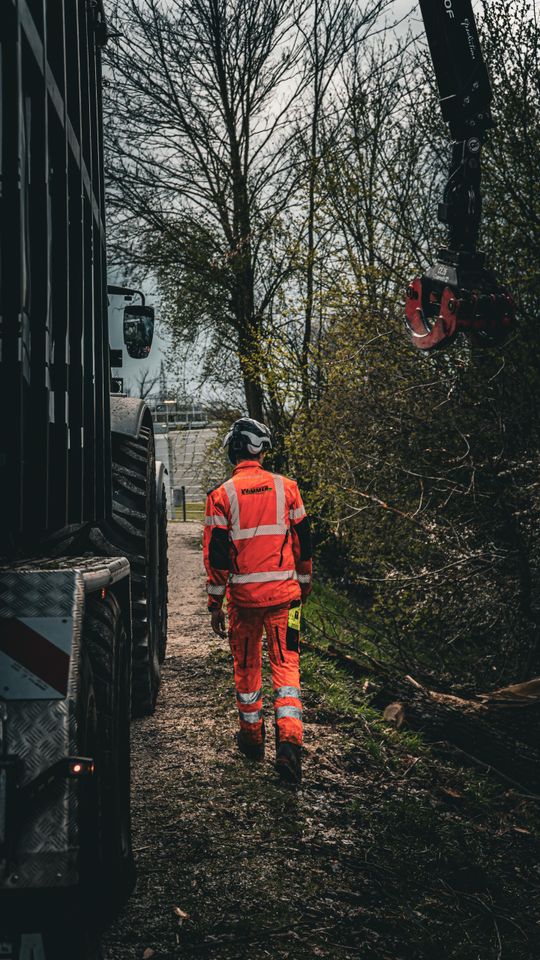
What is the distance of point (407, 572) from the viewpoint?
958 cm

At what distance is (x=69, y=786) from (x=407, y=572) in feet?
25.6

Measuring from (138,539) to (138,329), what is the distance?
2258 millimetres

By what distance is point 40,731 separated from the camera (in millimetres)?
2002

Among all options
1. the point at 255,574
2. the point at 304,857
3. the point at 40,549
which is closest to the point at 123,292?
the point at 255,574

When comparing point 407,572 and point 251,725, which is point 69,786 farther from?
point 407,572

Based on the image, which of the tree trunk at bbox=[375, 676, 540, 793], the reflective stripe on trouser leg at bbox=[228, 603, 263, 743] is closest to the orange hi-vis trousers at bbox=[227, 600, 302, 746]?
the reflective stripe on trouser leg at bbox=[228, 603, 263, 743]

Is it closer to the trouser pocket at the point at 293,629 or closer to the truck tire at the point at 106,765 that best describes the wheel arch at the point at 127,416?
the trouser pocket at the point at 293,629

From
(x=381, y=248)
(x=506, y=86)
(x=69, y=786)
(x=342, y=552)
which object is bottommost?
(x=342, y=552)

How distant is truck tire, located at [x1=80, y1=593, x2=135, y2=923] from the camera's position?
7.48 feet

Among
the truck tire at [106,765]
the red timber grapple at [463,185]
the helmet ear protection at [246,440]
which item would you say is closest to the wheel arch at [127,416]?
the helmet ear protection at [246,440]

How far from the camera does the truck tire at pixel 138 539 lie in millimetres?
5078

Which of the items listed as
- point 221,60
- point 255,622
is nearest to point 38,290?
point 255,622

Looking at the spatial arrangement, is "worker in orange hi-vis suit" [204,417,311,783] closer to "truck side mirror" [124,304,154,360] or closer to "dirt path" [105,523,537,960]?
"dirt path" [105,523,537,960]

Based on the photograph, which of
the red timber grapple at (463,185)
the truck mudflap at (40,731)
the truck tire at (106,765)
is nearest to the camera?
the truck mudflap at (40,731)
